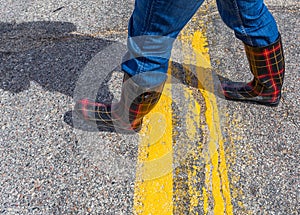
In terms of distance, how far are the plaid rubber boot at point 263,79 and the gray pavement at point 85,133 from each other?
0.22 feet

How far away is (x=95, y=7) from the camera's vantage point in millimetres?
3191

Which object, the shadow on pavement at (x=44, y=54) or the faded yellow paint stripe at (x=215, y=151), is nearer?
the faded yellow paint stripe at (x=215, y=151)

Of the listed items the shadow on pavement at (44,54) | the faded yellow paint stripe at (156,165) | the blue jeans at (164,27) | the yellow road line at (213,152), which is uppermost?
the blue jeans at (164,27)

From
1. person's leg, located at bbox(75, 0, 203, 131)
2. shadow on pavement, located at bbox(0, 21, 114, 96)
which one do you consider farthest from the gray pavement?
person's leg, located at bbox(75, 0, 203, 131)

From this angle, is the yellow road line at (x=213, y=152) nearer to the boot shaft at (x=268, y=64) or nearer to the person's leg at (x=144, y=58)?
the boot shaft at (x=268, y=64)

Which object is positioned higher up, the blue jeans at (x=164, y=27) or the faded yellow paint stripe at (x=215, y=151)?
the blue jeans at (x=164, y=27)

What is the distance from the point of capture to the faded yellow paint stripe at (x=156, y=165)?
6.28 feet

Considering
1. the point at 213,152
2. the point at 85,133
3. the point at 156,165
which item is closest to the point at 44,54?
the point at 85,133

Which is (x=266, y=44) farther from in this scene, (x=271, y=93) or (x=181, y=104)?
(x=181, y=104)

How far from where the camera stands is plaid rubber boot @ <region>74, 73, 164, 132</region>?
74.0 inches

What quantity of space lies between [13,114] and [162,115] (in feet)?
2.96

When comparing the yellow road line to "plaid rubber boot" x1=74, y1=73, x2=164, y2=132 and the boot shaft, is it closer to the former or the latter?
the boot shaft

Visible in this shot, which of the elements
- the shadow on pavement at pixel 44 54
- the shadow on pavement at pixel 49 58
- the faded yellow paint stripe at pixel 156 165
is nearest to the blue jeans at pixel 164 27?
the faded yellow paint stripe at pixel 156 165

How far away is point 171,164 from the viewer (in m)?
2.10
